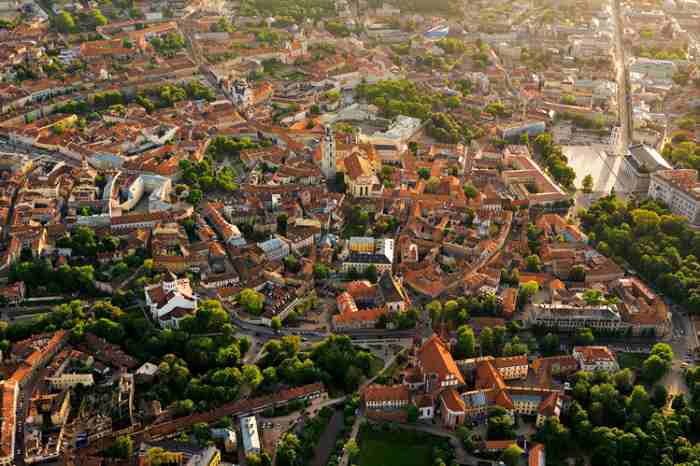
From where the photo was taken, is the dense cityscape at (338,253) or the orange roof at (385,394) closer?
the dense cityscape at (338,253)

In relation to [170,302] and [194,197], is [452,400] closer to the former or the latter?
[170,302]

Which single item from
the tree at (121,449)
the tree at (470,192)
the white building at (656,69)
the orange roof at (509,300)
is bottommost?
the tree at (121,449)

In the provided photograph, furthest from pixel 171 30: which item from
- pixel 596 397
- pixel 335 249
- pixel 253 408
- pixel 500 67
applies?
pixel 596 397

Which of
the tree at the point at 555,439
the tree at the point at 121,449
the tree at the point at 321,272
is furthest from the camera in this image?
the tree at the point at 321,272

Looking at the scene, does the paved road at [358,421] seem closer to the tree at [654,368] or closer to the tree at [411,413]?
the tree at [411,413]

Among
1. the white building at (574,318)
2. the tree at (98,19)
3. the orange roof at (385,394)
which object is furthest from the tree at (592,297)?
the tree at (98,19)

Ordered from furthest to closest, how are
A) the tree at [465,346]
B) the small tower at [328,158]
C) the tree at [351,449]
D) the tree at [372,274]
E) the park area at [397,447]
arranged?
the small tower at [328,158]
the tree at [372,274]
the tree at [465,346]
the park area at [397,447]
the tree at [351,449]

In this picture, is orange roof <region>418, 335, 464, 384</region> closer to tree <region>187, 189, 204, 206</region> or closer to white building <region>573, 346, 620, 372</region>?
Result: white building <region>573, 346, 620, 372</region>

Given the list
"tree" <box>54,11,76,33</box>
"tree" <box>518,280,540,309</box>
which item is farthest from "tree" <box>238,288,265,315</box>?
"tree" <box>54,11,76,33</box>
